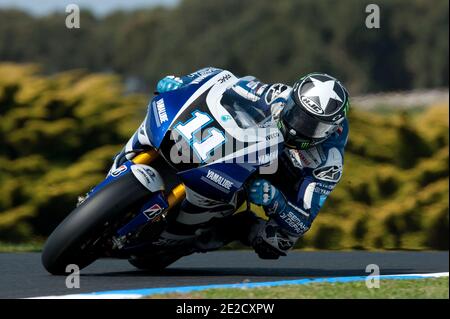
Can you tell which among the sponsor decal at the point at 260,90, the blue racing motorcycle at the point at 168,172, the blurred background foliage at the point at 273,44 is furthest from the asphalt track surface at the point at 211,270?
the blurred background foliage at the point at 273,44

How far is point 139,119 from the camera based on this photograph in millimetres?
10359

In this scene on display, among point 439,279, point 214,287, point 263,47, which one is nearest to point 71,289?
point 214,287

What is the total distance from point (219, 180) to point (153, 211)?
0.44m

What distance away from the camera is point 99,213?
20.1ft

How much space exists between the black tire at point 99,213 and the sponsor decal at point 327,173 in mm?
1150

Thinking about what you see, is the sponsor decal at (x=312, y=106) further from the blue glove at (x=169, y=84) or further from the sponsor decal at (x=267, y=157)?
the blue glove at (x=169, y=84)

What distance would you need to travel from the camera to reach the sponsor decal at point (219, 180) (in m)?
6.25

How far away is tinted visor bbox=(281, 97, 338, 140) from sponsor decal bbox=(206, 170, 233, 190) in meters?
0.55

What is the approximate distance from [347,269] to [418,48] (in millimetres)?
42836

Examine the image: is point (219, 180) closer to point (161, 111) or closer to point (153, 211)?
point (153, 211)

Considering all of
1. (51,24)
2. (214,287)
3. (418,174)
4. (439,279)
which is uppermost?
(214,287)

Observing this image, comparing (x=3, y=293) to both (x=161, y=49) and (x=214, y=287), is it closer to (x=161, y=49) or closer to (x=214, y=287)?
(x=214, y=287)

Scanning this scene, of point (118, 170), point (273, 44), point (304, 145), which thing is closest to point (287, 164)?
point (304, 145)

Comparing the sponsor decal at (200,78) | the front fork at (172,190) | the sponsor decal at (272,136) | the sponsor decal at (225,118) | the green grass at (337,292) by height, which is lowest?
the green grass at (337,292)
